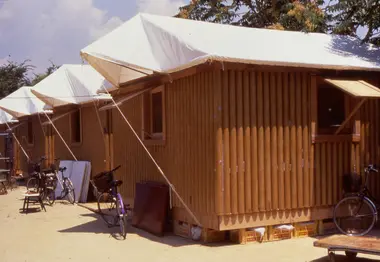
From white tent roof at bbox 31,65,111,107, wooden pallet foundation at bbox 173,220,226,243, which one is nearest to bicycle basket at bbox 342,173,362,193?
wooden pallet foundation at bbox 173,220,226,243

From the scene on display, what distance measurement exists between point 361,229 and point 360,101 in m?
2.30

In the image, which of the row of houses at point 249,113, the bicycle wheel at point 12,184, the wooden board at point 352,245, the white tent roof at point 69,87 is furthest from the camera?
the bicycle wheel at point 12,184

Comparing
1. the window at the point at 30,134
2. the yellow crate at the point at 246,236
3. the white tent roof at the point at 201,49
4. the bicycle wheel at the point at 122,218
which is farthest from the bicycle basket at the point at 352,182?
the window at the point at 30,134

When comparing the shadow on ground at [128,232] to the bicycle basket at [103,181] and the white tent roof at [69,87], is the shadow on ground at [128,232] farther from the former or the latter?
the white tent roof at [69,87]

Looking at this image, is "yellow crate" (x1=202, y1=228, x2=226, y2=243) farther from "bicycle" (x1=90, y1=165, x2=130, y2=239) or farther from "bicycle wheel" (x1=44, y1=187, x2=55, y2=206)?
"bicycle wheel" (x1=44, y1=187, x2=55, y2=206)

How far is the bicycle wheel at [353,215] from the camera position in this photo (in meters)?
9.07

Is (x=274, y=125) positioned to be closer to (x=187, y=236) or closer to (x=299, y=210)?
(x=299, y=210)

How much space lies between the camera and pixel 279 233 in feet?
29.1

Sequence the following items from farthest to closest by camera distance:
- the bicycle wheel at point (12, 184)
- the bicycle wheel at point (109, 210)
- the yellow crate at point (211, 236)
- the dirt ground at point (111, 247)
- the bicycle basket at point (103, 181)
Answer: the bicycle wheel at point (12, 184), the bicycle wheel at point (109, 210), the bicycle basket at point (103, 181), the yellow crate at point (211, 236), the dirt ground at point (111, 247)

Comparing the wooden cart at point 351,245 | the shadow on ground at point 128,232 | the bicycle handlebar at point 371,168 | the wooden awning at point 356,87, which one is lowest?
the shadow on ground at point 128,232

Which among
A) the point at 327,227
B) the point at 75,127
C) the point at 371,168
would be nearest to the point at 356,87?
the point at 371,168

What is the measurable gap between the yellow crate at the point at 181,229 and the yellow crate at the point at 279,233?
1.44 meters

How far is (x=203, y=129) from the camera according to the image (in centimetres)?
859

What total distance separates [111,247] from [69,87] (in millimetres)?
8018
